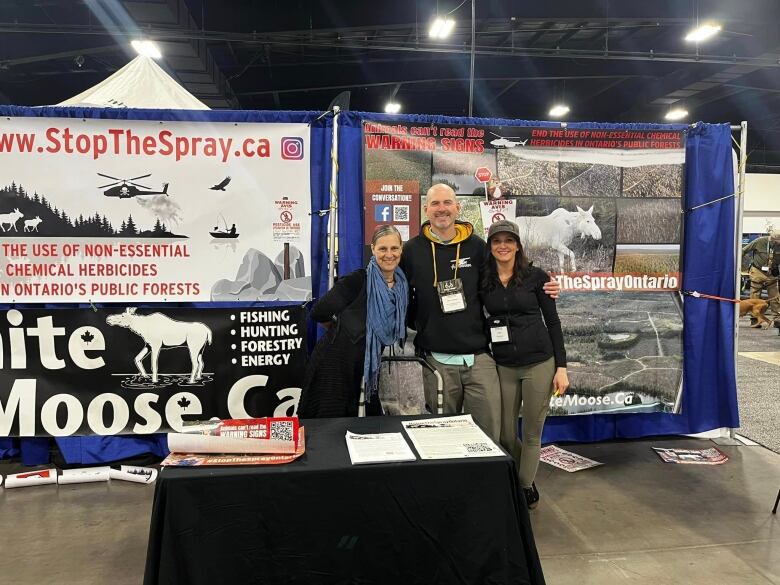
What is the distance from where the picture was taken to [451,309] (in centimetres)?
216

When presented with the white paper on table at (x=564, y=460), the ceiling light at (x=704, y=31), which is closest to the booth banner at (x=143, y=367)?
the white paper on table at (x=564, y=460)

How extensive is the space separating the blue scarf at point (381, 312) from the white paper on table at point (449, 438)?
1.43 feet

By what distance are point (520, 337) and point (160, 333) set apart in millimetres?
1915

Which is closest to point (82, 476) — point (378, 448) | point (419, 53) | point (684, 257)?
point (378, 448)

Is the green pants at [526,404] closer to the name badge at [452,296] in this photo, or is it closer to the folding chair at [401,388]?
the name badge at [452,296]

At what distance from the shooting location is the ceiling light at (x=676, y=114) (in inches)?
444

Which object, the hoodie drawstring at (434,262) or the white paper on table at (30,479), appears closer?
the hoodie drawstring at (434,262)

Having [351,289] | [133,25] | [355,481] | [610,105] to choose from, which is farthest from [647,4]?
[355,481]

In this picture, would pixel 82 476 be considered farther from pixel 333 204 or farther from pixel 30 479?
pixel 333 204

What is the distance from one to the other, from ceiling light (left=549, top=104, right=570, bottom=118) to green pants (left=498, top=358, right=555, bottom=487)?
32.6ft

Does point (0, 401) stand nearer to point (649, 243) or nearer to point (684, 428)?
point (649, 243)

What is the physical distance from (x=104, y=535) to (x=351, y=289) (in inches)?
59.6

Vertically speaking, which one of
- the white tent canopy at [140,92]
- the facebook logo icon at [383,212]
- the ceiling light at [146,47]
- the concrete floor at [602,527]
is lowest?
the concrete floor at [602,527]

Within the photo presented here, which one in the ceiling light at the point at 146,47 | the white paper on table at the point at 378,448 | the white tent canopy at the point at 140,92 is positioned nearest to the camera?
the white paper on table at the point at 378,448
